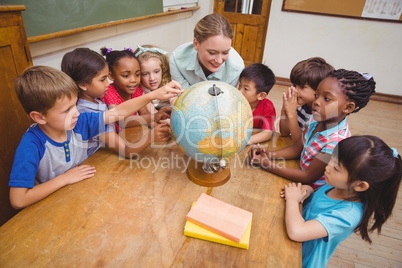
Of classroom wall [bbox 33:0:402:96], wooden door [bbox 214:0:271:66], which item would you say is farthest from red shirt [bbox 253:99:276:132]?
wooden door [bbox 214:0:271:66]

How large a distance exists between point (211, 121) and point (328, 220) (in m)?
0.71

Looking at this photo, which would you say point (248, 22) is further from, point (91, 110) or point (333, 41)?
point (91, 110)

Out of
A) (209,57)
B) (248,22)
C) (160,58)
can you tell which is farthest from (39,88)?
(248,22)

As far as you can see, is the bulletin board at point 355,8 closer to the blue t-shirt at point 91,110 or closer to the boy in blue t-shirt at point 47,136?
the boy in blue t-shirt at point 47,136

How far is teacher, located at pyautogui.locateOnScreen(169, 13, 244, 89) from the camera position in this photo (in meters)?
1.93

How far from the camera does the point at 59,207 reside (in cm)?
122

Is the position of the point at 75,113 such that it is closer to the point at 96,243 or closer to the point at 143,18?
the point at 96,243

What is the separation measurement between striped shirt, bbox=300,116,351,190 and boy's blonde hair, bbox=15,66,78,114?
1.51 m

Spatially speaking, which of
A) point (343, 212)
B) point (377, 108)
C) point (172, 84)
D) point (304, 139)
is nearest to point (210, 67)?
point (172, 84)

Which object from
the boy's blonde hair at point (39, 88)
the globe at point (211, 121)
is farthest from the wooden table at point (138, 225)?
the boy's blonde hair at point (39, 88)

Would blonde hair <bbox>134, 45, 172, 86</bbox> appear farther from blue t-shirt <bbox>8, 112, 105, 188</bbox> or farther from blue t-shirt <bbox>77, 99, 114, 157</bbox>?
blue t-shirt <bbox>8, 112, 105, 188</bbox>

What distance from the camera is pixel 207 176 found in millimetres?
1453

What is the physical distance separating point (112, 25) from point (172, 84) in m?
Answer: 2.33

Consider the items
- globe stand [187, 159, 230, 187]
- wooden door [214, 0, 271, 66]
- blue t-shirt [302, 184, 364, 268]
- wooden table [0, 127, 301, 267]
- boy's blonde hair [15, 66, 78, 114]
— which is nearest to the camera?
wooden table [0, 127, 301, 267]
